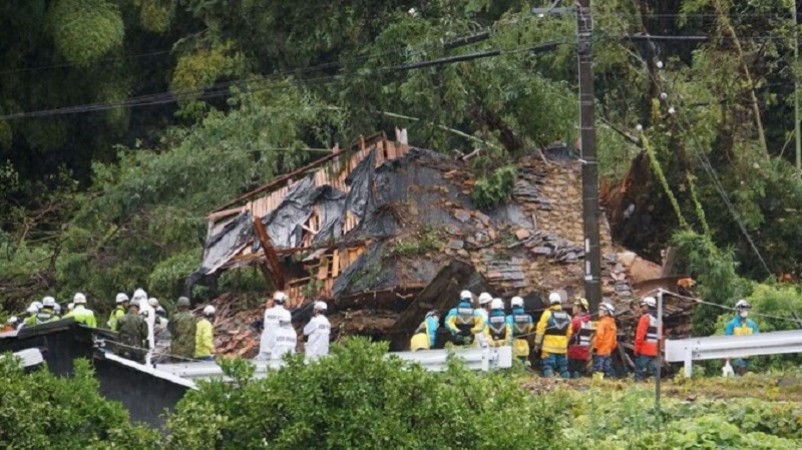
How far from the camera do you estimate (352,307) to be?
30.8 metres

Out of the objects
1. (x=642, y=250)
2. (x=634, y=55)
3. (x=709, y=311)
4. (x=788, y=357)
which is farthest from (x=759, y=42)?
(x=788, y=357)

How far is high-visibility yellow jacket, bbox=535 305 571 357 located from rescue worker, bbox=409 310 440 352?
4.97 ft

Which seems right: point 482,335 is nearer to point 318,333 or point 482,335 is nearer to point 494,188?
point 318,333

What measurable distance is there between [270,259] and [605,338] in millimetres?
7290

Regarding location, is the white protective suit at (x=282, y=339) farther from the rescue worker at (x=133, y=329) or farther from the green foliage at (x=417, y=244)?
the green foliage at (x=417, y=244)

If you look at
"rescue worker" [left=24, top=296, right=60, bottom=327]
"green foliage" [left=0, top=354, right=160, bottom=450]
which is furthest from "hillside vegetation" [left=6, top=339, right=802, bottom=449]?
"rescue worker" [left=24, top=296, right=60, bottom=327]

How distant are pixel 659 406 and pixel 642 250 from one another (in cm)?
1667

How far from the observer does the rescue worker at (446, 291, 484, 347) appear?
25.7m

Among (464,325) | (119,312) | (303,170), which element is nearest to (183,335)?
(119,312)

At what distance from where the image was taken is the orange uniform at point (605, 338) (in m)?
26.8

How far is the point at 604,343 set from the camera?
26844 mm

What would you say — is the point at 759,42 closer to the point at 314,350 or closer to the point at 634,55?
the point at 634,55

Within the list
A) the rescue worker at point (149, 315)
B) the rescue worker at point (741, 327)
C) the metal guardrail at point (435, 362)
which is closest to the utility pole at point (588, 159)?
the rescue worker at point (741, 327)

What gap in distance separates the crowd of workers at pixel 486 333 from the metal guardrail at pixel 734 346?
234 centimetres
